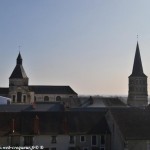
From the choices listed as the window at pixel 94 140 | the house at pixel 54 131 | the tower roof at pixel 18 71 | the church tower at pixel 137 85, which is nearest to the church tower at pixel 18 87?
the tower roof at pixel 18 71

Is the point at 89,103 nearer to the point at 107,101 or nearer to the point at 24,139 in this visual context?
the point at 107,101

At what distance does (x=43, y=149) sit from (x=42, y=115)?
5.29 metres

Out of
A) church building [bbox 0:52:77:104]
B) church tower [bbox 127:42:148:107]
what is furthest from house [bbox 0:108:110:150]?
church building [bbox 0:52:77:104]

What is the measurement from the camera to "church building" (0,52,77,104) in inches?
3516

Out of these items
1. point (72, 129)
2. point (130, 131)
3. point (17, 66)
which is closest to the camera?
point (130, 131)

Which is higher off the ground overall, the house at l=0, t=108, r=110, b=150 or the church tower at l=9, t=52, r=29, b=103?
the church tower at l=9, t=52, r=29, b=103

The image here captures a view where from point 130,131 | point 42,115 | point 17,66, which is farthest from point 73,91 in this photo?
point 130,131

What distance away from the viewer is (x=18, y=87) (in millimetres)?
89438

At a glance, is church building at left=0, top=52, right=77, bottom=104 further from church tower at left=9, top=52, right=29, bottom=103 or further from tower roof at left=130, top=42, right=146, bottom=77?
tower roof at left=130, top=42, right=146, bottom=77

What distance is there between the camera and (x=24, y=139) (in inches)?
1609

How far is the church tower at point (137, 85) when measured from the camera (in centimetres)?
8750

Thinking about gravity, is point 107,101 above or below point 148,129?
above

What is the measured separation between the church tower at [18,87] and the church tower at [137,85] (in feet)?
83.9

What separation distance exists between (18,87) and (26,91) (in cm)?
218
